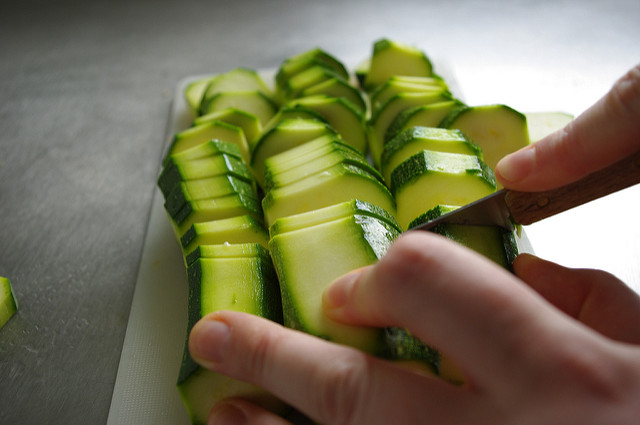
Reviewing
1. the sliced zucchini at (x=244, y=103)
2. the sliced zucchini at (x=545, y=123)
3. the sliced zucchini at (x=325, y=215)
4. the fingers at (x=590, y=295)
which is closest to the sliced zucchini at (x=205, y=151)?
the sliced zucchini at (x=244, y=103)

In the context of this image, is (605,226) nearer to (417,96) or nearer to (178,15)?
(417,96)

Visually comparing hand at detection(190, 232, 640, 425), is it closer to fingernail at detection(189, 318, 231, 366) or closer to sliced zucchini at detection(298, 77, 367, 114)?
fingernail at detection(189, 318, 231, 366)

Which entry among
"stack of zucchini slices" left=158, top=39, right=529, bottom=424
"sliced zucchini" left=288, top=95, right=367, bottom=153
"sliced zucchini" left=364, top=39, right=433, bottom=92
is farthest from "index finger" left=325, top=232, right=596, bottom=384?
"sliced zucchini" left=364, top=39, right=433, bottom=92

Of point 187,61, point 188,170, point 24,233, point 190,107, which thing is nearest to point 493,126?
point 188,170

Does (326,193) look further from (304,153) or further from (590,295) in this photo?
(590,295)

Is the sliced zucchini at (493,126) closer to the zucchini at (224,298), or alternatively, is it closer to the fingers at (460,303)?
the zucchini at (224,298)

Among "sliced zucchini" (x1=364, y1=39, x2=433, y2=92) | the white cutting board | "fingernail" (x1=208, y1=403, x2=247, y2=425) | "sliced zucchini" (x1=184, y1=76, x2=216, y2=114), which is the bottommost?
the white cutting board
